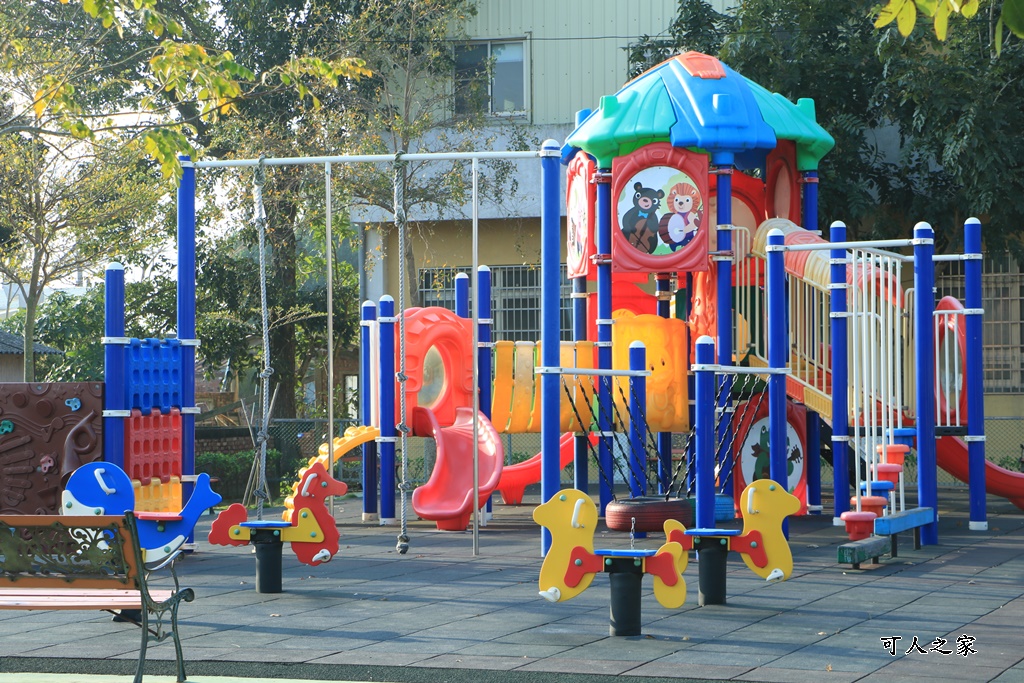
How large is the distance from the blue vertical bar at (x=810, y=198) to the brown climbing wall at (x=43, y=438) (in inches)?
311

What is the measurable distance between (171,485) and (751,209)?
7.25m

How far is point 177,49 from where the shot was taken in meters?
10.5

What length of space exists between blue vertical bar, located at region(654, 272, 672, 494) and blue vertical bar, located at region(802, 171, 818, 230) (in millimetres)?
1643

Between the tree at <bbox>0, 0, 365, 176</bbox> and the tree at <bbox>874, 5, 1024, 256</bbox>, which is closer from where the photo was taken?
the tree at <bbox>0, 0, 365, 176</bbox>

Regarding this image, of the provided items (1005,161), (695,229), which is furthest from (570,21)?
(695,229)

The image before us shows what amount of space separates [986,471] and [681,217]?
4.25 meters

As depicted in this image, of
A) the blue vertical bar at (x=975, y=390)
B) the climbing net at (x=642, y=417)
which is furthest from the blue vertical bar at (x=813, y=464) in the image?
the blue vertical bar at (x=975, y=390)

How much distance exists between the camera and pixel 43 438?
416 inches

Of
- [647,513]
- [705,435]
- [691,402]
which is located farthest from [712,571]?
[691,402]

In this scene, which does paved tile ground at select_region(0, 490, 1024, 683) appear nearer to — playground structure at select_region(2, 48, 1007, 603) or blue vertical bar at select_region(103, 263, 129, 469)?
playground structure at select_region(2, 48, 1007, 603)

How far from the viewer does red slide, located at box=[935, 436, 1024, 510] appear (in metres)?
13.3

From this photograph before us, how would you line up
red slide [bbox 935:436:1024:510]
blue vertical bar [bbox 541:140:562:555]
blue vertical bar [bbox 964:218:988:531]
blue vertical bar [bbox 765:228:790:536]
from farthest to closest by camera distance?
red slide [bbox 935:436:1024:510] → blue vertical bar [bbox 964:218:988:531] → blue vertical bar [bbox 765:228:790:536] → blue vertical bar [bbox 541:140:562:555]

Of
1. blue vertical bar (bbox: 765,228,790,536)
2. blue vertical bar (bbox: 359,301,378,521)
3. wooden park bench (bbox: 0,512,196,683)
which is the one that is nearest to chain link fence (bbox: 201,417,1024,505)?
blue vertical bar (bbox: 359,301,378,521)

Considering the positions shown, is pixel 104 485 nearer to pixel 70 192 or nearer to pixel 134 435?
pixel 134 435
